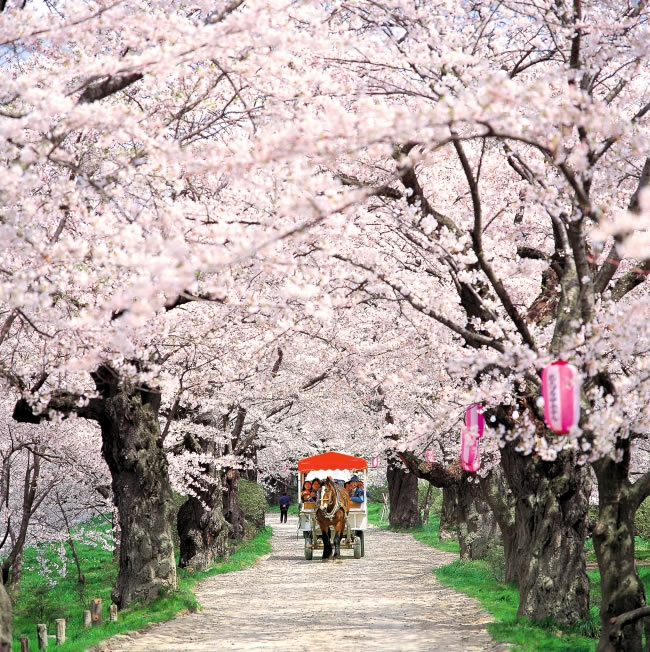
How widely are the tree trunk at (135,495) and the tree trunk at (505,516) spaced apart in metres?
5.69

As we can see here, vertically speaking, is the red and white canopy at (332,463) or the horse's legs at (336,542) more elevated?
the red and white canopy at (332,463)

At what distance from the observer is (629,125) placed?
22.3 feet

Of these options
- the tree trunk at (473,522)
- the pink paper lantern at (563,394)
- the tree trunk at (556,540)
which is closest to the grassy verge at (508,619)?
the tree trunk at (556,540)

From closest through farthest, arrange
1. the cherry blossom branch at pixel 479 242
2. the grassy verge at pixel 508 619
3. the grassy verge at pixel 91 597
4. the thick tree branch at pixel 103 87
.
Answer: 1. the thick tree branch at pixel 103 87
2. the cherry blossom branch at pixel 479 242
3. the grassy verge at pixel 508 619
4. the grassy verge at pixel 91 597

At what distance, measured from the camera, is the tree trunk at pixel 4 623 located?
7.95 m

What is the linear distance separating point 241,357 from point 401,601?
17.3 feet

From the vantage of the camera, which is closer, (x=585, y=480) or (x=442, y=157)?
(x=585, y=480)

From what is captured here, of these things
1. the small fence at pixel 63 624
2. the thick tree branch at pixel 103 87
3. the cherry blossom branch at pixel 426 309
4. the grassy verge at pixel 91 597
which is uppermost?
the thick tree branch at pixel 103 87

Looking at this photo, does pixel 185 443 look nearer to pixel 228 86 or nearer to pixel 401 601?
pixel 401 601

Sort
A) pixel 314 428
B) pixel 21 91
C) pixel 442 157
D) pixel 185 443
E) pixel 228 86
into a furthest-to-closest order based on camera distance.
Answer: pixel 314 428 < pixel 185 443 < pixel 442 157 < pixel 228 86 < pixel 21 91

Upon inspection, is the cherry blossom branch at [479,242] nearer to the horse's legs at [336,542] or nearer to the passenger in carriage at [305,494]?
the horse's legs at [336,542]

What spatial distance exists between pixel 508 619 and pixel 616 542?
3.79 metres

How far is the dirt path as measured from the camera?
11383mm

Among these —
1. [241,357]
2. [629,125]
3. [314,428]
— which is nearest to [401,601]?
[241,357]
